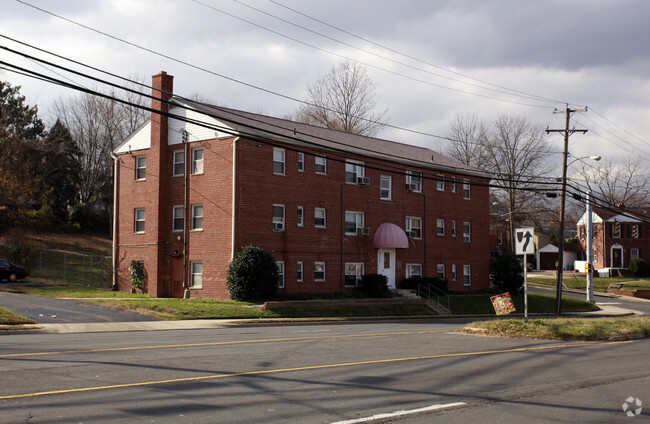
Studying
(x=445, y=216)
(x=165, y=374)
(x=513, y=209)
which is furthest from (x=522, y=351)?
(x=513, y=209)

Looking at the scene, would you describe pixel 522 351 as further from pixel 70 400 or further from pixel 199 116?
pixel 199 116

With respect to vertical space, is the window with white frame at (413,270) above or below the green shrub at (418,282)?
above

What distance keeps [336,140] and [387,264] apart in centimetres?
835

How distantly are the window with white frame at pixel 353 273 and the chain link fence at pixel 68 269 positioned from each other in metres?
14.6

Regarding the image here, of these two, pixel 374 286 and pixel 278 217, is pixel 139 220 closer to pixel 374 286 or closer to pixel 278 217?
pixel 278 217

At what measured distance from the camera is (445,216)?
147 feet

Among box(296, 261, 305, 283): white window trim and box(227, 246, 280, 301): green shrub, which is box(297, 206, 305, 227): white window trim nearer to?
box(296, 261, 305, 283): white window trim

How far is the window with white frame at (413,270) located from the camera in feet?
136

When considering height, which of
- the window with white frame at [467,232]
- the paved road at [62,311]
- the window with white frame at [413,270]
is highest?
the window with white frame at [467,232]

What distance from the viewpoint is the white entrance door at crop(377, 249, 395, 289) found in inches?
1561

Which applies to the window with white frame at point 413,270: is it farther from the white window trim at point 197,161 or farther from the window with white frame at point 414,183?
the white window trim at point 197,161

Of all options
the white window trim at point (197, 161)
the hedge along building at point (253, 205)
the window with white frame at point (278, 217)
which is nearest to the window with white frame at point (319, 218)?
the hedge along building at point (253, 205)

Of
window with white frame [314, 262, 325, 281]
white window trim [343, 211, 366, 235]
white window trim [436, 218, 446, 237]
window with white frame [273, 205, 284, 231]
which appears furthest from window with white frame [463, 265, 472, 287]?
window with white frame [273, 205, 284, 231]

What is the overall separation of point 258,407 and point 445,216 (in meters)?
37.8
